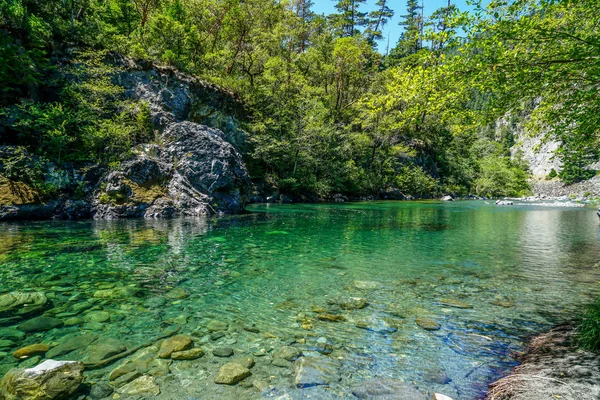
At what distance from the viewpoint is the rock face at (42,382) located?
9.80 ft

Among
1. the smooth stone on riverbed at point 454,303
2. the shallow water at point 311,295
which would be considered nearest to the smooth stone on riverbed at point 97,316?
the shallow water at point 311,295

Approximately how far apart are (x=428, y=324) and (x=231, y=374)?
11.0ft

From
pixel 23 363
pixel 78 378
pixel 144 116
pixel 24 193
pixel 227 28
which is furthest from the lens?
pixel 227 28

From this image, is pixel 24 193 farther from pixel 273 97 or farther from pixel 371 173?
pixel 371 173

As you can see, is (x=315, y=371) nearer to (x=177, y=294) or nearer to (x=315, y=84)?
(x=177, y=294)

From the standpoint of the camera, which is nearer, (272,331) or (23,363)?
(23,363)

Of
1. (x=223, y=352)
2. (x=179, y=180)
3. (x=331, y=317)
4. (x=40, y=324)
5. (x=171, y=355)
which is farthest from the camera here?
(x=179, y=180)

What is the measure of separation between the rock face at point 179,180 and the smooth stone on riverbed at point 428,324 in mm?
18092

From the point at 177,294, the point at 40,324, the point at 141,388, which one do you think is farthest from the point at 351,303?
the point at 40,324

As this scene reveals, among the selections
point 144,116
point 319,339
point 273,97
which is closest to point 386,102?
point 319,339

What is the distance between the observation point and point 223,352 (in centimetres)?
418

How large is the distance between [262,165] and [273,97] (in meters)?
9.04

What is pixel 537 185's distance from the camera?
261 ft

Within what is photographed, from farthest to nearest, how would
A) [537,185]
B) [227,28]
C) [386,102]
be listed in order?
[537,185]
[227,28]
[386,102]
